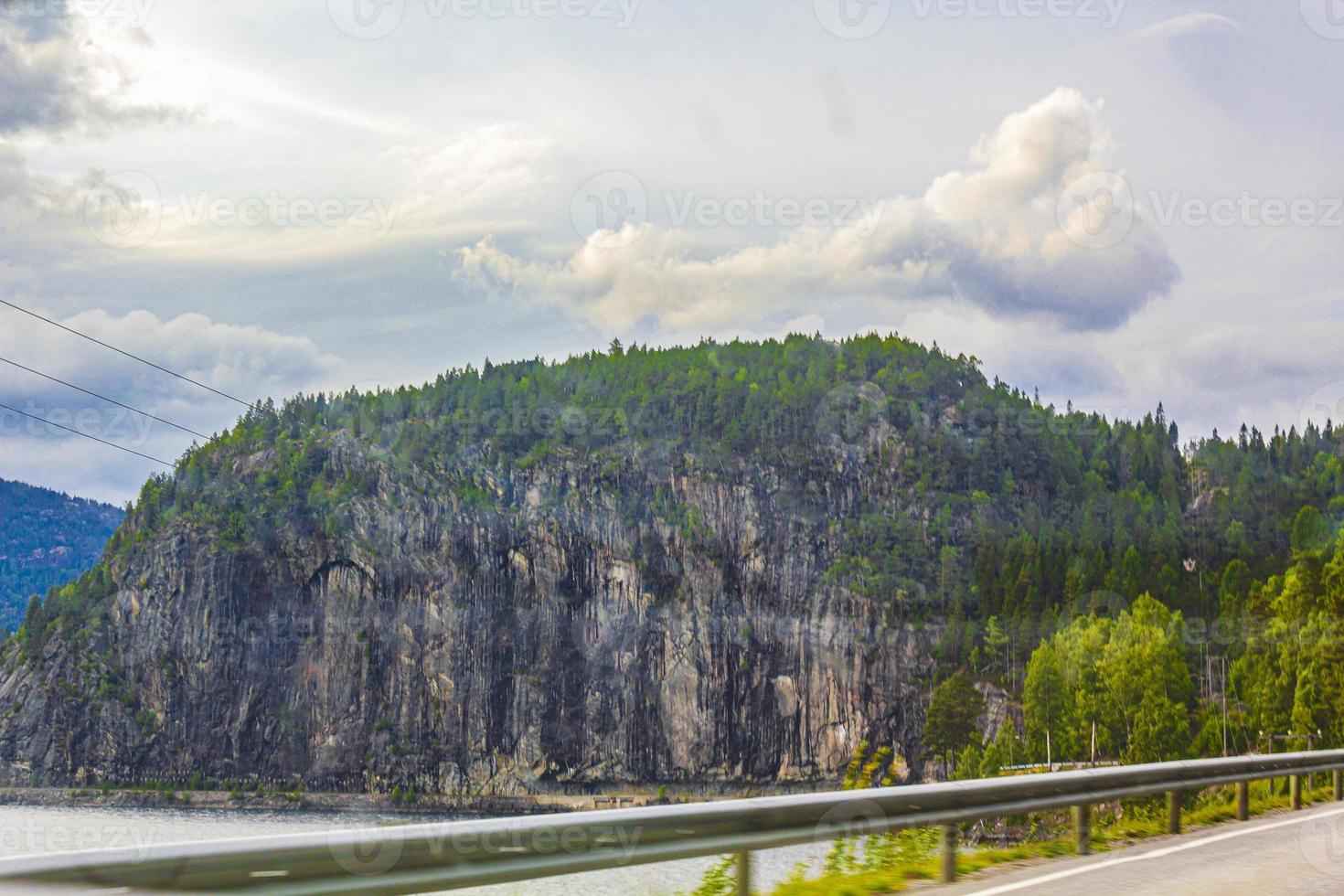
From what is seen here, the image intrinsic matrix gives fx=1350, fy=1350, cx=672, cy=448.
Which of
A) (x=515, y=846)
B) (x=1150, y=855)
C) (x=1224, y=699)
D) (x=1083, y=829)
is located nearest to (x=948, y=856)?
(x=1083, y=829)

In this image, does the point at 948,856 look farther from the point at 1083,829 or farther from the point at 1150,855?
the point at 1150,855

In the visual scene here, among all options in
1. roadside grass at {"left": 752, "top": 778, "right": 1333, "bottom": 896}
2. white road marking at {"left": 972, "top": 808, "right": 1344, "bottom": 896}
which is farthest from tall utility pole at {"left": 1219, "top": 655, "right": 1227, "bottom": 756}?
roadside grass at {"left": 752, "top": 778, "right": 1333, "bottom": 896}

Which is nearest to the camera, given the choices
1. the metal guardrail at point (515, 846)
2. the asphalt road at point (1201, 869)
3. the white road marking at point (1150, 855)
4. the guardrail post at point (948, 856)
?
the metal guardrail at point (515, 846)

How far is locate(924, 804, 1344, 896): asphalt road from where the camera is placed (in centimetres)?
1130

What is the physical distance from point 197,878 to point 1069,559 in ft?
612

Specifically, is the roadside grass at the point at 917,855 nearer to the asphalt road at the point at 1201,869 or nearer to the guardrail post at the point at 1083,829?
the guardrail post at the point at 1083,829

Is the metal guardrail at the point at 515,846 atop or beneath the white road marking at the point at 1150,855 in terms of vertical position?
atop

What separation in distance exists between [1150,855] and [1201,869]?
95 centimetres

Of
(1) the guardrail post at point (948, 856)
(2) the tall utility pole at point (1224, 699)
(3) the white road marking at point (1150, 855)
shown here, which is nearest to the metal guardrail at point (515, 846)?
(1) the guardrail post at point (948, 856)

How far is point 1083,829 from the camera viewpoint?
1394 cm

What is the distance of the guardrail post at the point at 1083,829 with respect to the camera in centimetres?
1384

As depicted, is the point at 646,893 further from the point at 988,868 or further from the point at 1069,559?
the point at 1069,559

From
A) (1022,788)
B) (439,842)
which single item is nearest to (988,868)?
(1022,788)

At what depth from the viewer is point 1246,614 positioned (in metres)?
117
